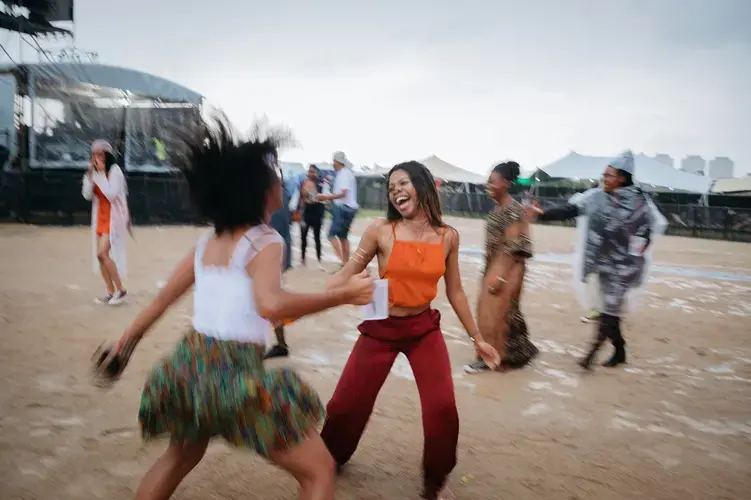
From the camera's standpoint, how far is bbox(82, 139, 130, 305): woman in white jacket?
691 cm

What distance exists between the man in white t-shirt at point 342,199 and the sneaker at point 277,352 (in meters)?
4.61

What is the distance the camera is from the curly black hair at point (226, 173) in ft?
6.97

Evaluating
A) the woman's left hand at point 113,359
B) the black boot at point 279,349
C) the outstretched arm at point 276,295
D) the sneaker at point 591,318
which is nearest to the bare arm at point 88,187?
the black boot at point 279,349

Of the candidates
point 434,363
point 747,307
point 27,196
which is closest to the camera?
point 434,363

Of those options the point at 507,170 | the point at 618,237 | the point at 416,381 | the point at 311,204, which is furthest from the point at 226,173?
the point at 311,204

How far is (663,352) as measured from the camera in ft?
20.6

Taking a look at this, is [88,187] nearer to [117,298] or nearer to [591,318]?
[117,298]

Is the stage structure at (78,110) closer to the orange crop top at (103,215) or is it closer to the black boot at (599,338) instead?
the orange crop top at (103,215)

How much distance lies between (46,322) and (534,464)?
5214mm

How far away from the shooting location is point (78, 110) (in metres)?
16.5

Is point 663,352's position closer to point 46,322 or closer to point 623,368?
point 623,368

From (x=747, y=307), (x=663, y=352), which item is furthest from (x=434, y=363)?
(x=747, y=307)

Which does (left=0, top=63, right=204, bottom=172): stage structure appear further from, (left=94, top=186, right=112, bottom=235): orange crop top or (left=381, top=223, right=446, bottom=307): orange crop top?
(left=381, top=223, right=446, bottom=307): orange crop top

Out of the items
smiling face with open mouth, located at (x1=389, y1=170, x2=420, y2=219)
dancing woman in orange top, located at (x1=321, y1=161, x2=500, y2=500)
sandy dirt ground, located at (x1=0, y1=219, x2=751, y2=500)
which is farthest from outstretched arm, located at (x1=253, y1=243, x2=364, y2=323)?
sandy dirt ground, located at (x1=0, y1=219, x2=751, y2=500)
